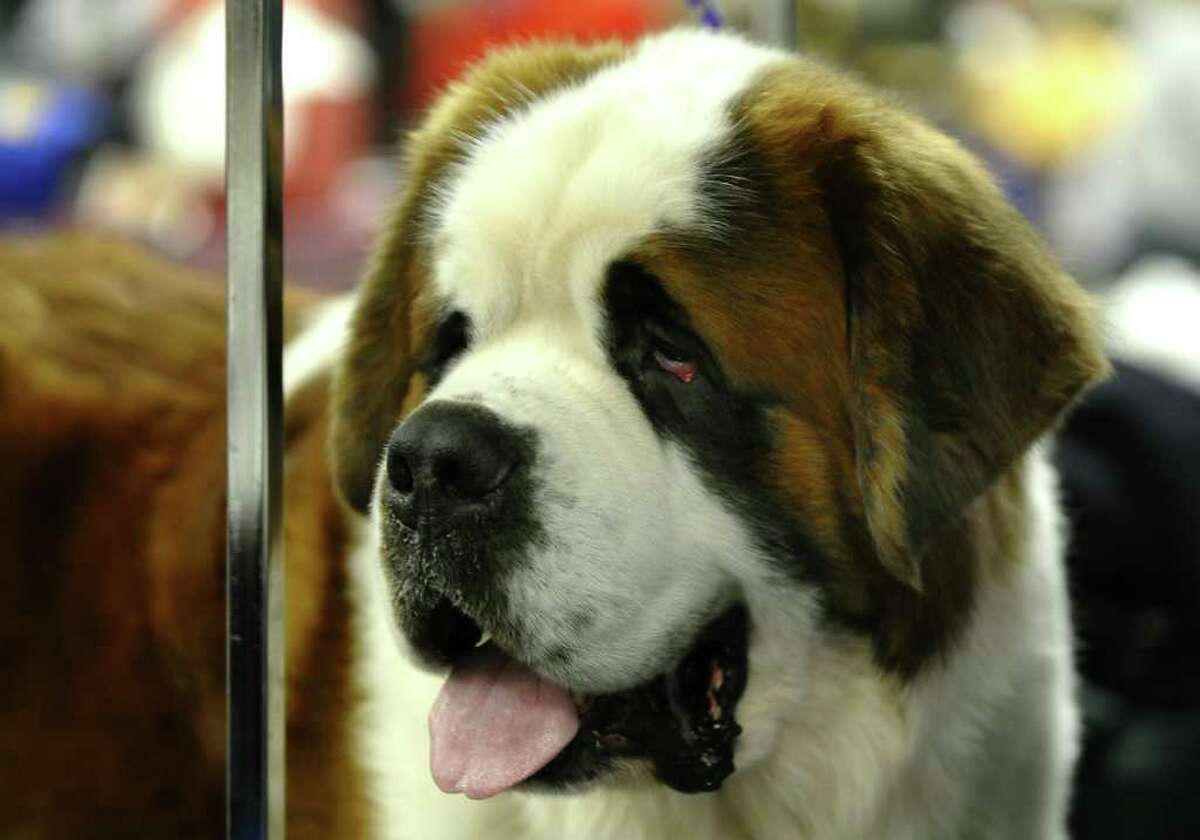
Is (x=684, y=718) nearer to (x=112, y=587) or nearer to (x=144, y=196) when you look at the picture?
(x=112, y=587)

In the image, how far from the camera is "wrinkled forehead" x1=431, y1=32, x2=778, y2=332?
4.42 ft

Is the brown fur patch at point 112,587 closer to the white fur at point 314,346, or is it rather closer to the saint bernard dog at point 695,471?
the white fur at point 314,346

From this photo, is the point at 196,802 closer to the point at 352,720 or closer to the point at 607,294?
the point at 352,720

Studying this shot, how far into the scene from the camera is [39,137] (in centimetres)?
445

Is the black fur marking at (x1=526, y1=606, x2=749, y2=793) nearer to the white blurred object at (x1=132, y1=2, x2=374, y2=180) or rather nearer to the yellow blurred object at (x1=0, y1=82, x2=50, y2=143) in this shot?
the white blurred object at (x1=132, y1=2, x2=374, y2=180)

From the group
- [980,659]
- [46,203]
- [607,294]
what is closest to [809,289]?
[607,294]

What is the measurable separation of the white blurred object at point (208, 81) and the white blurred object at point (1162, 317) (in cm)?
253

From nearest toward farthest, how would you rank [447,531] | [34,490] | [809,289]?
[447,531], [809,289], [34,490]

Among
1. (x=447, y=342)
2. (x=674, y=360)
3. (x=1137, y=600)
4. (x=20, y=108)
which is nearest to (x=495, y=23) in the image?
(x=20, y=108)

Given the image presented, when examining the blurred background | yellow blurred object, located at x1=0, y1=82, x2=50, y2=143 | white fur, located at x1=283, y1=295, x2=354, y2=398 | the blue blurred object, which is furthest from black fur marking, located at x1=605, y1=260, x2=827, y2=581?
yellow blurred object, located at x1=0, y1=82, x2=50, y2=143

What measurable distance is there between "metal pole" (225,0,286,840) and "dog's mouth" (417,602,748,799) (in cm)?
15

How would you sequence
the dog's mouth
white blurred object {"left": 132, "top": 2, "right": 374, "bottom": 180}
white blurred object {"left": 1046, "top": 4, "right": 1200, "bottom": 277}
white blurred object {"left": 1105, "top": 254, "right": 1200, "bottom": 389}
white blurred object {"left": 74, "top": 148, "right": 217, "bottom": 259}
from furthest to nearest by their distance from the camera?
1. white blurred object {"left": 132, "top": 2, "right": 374, "bottom": 180}
2. white blurred object {"left": 74, "top": 148, "right": 217, "bottom": 259}
3. white blurred object {"left": 1046, "top": 4, "right": 1200, "bottom": 277}
4. white blurred object {"left": 1105, "top": 254, "right": 1200, "bottom": 389}
5. the dog's mouth

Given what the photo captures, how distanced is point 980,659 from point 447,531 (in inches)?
22.1

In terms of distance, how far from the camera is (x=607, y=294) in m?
1.35
